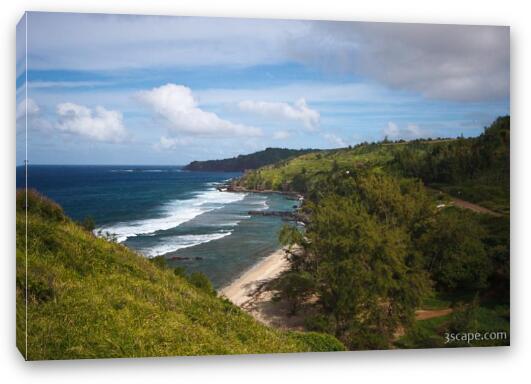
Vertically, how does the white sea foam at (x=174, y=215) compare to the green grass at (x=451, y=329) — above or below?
above

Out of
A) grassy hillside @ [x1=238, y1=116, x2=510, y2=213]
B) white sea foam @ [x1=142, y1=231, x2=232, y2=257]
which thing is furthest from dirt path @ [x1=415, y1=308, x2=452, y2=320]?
white sea foam @ [x1=142, y1=231, x2=232, y2=257]

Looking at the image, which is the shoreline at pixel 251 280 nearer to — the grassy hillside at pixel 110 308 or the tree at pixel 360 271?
the grassy hillside at pixel 110 308

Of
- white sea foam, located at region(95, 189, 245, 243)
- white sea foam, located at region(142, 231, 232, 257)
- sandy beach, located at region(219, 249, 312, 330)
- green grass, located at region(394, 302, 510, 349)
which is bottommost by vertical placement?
green grass, located at region(394, 302, 510, 349)

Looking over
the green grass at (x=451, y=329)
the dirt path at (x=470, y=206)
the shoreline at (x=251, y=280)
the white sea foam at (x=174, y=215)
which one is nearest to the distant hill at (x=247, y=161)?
the white sea foam at (x=174, y=215)

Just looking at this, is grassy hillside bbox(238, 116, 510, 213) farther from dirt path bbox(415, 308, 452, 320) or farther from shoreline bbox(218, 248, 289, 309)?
dirt path bbox(415, 308, 452, 320)

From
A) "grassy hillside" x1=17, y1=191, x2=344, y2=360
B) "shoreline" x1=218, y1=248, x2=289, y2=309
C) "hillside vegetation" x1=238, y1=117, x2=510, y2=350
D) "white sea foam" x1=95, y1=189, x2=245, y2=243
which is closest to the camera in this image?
"grassy hillside" x1=17, y1=191, x2=344, y2=360

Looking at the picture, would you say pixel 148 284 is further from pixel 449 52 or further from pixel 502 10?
pixel 502 10
